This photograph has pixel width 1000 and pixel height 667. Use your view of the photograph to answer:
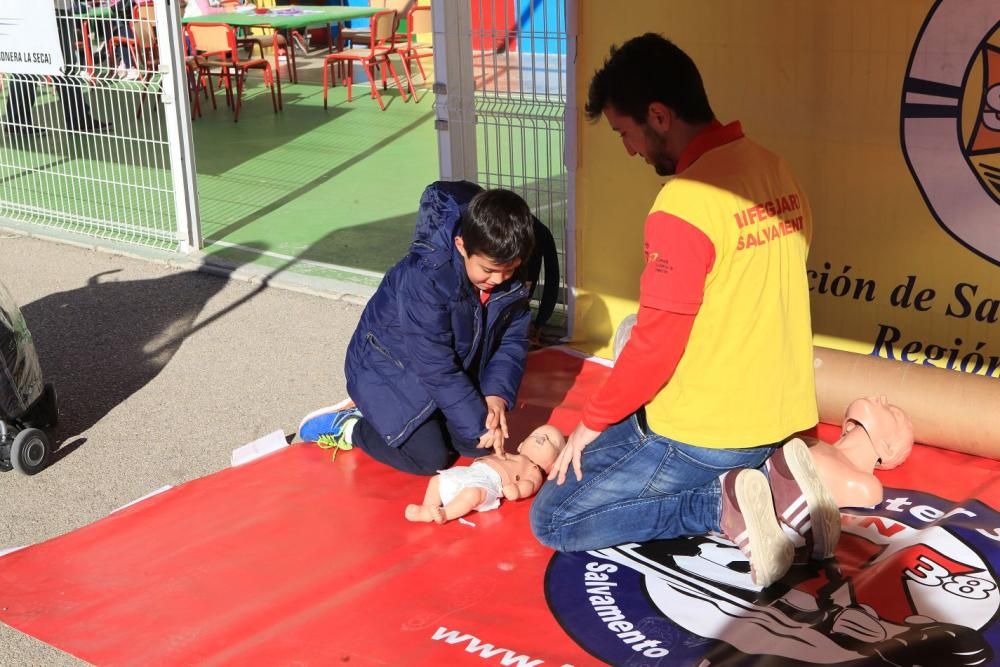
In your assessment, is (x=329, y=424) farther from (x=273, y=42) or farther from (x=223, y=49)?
(x=273, y=42)

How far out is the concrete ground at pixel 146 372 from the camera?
397 cm

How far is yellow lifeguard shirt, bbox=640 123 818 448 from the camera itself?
2709 millimetres

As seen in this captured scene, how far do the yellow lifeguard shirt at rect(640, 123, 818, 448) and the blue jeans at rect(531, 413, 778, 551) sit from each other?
82 mm

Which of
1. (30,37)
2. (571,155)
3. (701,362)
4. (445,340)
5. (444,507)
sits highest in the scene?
(30,37)

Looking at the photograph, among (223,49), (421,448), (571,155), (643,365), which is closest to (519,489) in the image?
(421,448)

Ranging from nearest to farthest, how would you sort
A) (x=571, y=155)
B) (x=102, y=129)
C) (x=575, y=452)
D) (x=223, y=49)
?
(x=575, y=452)
(x=571, y=155)
(x=102, y=129)
(x=223, y=49)

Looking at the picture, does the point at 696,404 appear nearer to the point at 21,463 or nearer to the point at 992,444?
the point at 992,444

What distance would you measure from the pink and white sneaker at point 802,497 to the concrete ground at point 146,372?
2.00 meters

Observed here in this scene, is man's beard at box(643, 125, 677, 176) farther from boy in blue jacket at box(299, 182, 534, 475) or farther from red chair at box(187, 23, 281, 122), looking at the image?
red chair at box(187, 23, 281, 122)

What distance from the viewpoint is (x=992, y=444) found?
3.66m

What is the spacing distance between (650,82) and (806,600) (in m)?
1.43

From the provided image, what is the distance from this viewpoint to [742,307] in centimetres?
279

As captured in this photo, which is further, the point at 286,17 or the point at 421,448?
the point at 286,17

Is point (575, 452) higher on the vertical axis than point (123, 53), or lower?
lower
